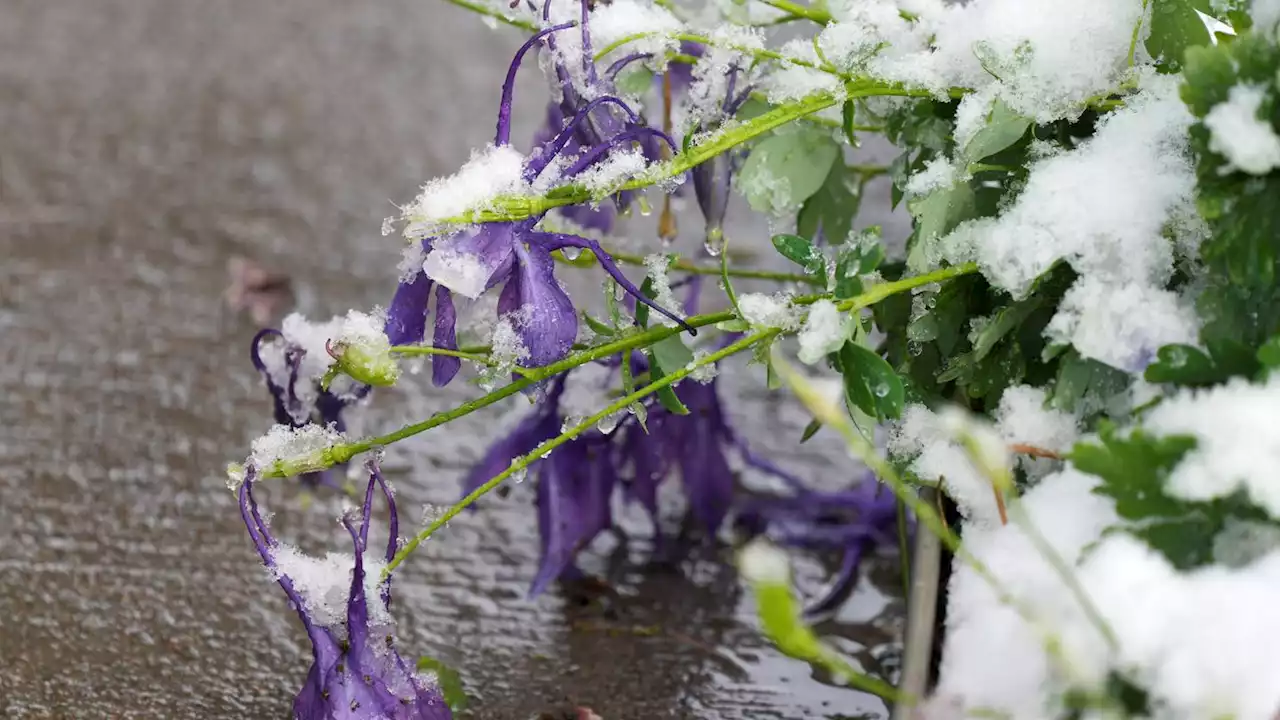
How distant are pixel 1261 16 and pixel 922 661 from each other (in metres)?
0.32

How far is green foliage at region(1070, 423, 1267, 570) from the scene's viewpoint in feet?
1.70

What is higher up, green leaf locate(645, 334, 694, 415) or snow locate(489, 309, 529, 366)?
green leaf locate(645, 334, 694, 415)

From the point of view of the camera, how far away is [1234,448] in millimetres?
501

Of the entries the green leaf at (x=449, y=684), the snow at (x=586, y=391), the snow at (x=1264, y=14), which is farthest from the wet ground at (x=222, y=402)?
the snow at (x=1264, y=14)

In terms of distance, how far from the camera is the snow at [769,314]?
0.65 m

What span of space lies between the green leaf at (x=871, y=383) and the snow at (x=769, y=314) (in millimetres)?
27

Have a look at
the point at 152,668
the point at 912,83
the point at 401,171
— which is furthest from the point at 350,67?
the point at 912,83

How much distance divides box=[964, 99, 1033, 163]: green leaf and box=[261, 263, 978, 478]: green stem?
59 mm

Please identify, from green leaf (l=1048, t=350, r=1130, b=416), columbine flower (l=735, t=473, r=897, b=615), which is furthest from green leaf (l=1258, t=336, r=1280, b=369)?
columbine flower (l=735, t=473, r=897, b=615)

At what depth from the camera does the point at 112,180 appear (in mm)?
1636

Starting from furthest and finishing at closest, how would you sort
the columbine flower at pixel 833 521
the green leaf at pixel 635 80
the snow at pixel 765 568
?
the columbine flower at pixel 833 521 → the green leaf at pixel 635 80 → the snow at pixel 765 568

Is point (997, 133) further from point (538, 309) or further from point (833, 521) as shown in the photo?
point (833, 521)

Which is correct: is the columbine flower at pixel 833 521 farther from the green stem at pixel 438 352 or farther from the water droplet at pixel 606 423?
the green stem at pixel 438 352

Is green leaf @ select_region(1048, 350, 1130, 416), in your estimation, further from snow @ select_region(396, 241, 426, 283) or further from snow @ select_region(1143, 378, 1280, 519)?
snow @ select_region(396, 241, 426, 283)
